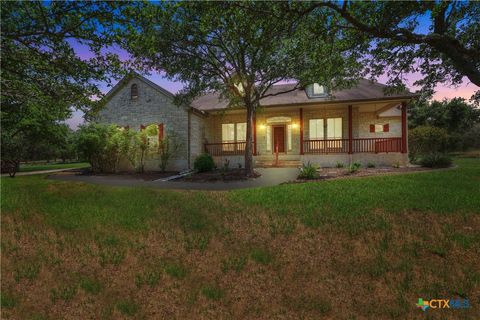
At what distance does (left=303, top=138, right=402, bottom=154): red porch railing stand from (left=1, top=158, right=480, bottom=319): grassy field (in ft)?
30.2

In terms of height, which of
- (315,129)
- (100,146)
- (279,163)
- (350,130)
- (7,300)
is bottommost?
(7,300)

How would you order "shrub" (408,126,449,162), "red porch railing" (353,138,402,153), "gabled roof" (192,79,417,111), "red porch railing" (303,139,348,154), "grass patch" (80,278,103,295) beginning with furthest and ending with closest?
1. "shrub" (408,126,449,162)
2. "red porch railing" (303,139,348,154)
3. "red porch railing" (353,138,402,153)
4. "gabled roof" (192,79,417,111)
5. "grass patch" (80,278,103,295)

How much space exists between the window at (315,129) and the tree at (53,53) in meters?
13.2

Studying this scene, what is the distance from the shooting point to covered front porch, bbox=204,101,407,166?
15.6 m

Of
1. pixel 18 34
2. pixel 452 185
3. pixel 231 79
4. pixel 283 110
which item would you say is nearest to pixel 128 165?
pixel 231 79

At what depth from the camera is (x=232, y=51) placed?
12.2m

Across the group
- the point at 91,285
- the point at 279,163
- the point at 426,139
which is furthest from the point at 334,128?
the point at 91,285

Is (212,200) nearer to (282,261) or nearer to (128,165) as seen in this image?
(282,261)

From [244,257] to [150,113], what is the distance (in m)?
14.9

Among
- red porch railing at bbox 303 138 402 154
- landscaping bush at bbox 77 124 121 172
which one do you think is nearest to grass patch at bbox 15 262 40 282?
landscaping bush at bbox 77 124 121 172

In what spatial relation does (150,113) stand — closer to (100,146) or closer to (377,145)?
(100,146)

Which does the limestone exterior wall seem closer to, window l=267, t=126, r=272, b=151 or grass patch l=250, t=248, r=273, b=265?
window l=267, t=126, r=272, b=151

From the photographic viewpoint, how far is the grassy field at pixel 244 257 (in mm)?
2848

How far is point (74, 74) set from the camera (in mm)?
8805
